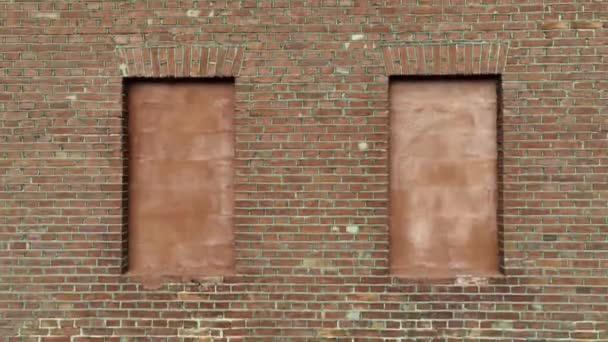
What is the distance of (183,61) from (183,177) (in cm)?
100

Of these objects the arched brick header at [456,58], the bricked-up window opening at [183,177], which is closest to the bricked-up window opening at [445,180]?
the arched brick header at [456,58]

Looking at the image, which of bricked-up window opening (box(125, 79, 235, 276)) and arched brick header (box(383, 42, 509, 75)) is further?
bricked-up window opening (box(125, 79, 235, 276))

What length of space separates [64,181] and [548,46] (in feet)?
14.0

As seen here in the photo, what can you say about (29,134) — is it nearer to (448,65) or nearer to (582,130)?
(448,65)

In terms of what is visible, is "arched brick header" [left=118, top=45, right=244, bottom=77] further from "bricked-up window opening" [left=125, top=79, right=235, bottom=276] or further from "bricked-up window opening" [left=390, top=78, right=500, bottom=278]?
"bricked-up window opening" [left=390, top=78, right=500, bottom=278]

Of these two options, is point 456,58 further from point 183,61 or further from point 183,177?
point 183,177

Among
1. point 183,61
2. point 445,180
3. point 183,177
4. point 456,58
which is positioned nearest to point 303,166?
point 183,177

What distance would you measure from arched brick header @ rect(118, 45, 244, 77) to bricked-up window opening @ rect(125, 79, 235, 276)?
0.36 feet

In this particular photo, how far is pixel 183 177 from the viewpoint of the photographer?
4.20 meters

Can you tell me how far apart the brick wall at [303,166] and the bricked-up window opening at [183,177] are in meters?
0.15

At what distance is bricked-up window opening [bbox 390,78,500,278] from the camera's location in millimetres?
4121

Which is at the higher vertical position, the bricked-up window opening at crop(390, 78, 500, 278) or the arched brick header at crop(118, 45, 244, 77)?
the arched brick header at crop(118, 45, 244, 77)

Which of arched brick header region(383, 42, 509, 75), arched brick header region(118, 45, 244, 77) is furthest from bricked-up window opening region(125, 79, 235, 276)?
arched brick header region(383, 42, 509, 75)

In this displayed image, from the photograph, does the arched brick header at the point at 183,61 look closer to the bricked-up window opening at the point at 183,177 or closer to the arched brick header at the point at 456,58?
the bricked-up window opening at the point at 183,177
